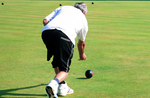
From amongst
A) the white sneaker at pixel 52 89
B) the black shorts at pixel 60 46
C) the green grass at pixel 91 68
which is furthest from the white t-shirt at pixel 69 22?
the green grass at pixel 91 68

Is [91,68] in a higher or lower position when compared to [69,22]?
lower

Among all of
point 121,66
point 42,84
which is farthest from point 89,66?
point 42,84

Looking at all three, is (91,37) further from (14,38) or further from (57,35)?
(57,35)

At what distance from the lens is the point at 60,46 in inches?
199

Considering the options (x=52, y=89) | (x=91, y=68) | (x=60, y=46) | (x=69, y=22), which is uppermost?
(x=69, y=22)

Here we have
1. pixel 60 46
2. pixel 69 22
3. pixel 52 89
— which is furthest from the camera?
pixel 69 22

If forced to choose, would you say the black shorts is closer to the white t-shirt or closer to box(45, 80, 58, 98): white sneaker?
the white t-shirt

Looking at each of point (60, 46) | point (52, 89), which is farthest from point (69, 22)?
point (52, 89)

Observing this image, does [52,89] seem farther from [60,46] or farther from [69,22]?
[69,22]

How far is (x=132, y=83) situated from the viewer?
6.64 meters

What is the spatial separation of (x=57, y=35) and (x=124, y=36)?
29.4ft

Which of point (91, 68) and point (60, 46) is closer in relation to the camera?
point (60, 46)

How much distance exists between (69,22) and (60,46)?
1.65ft

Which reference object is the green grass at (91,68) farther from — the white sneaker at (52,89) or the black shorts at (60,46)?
the white sneaker at (52,89)
